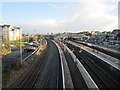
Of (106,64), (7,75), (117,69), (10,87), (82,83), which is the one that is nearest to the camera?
(10,87)

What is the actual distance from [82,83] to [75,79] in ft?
7.09

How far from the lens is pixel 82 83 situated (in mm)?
22156

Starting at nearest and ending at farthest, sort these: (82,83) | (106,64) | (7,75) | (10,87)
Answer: (10,87), (82,83), (7,75), (106,64)

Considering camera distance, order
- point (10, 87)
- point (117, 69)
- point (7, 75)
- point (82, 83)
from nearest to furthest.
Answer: point (10, 87) < point (82, 83) < point (7, 75) < point (117, 69)

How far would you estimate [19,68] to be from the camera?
28.5 metres

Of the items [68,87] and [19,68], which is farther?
[19,68]

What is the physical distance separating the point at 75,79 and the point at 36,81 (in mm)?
4207

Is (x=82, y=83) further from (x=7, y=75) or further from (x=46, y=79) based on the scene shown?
(x=7, y=75)

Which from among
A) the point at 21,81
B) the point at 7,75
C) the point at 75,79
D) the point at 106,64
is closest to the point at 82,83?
the point at 75,79

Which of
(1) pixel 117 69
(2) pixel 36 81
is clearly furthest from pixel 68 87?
(1) pixel 117 69

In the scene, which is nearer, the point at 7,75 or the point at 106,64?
the point at 7,75

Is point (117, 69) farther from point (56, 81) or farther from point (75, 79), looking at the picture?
point (56, 81)

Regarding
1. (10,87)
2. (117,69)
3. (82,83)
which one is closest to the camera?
(10,87)

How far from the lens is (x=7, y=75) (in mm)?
23938
